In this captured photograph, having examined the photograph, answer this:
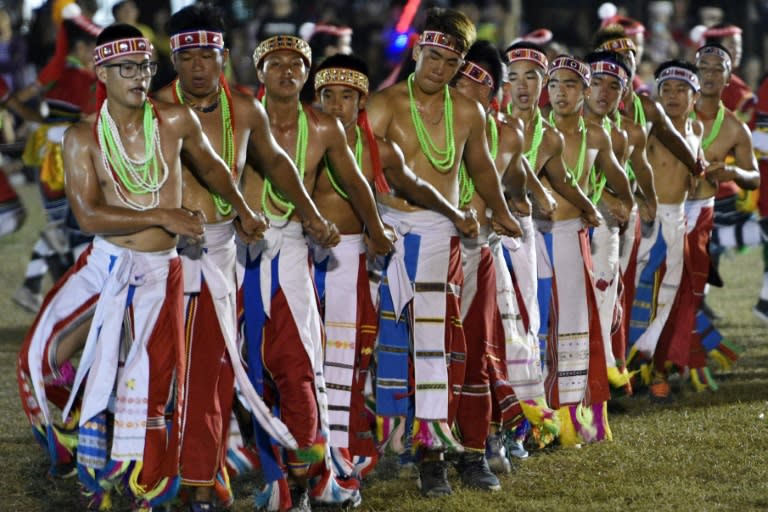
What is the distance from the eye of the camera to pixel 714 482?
20.3 feet

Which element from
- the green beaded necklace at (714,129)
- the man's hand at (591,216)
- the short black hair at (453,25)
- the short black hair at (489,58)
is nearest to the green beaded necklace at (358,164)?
the short black hair at (453,25)

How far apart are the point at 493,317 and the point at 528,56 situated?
150 centimetres

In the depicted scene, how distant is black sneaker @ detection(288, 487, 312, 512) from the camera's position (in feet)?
18.8

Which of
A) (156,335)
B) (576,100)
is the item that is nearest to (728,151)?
(576,100)

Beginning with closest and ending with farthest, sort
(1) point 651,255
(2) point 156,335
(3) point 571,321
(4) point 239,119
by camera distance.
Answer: (2) point 156,335
(4) point 239,119
(3) point 571,321
(1) point 651,255

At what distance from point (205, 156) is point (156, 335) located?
70cm

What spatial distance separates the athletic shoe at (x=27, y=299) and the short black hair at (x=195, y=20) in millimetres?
5778

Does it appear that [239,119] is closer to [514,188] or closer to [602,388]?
[514,188]

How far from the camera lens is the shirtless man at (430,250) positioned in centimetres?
609

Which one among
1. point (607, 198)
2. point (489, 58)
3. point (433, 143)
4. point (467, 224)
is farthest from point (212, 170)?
point (607, 198)

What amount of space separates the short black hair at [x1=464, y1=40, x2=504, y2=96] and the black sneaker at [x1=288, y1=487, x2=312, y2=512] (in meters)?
2.22

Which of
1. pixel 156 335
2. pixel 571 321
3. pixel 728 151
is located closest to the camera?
pixel 156 335

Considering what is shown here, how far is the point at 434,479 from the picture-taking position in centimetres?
608

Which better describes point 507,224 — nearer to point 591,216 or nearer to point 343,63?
point 591,216
